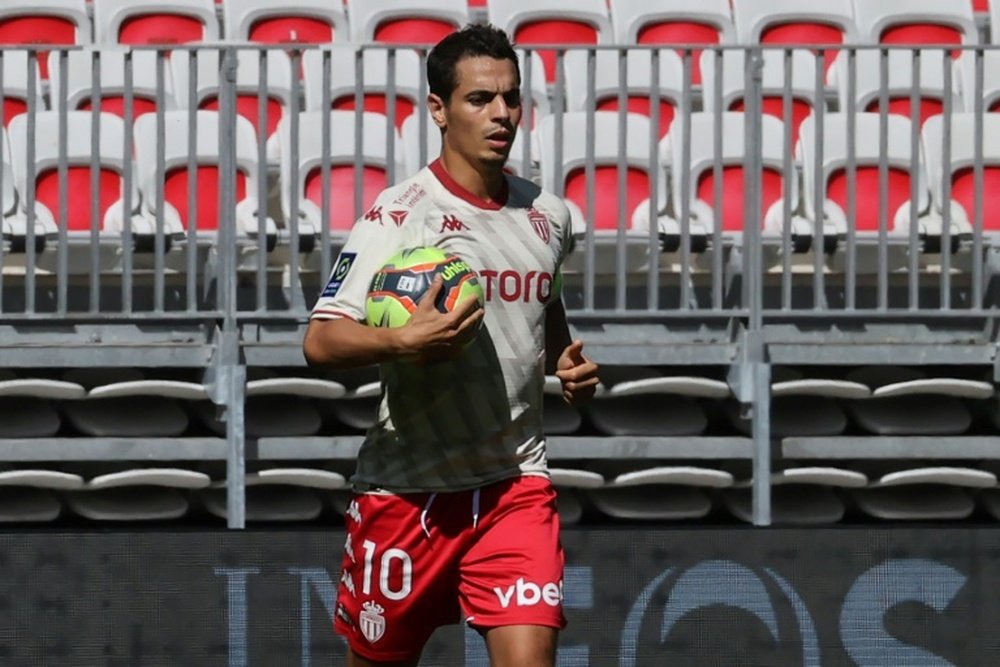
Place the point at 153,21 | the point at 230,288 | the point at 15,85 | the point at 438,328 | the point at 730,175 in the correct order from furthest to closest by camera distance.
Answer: the point at 153,21, the point at 15,85, the point at 730,175, the point at 230,288, the point at 438,328

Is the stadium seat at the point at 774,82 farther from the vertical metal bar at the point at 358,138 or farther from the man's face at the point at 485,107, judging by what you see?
the man's face at the point at 485,107

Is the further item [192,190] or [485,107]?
[192,190]

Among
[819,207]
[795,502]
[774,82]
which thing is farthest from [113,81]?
[795,502]

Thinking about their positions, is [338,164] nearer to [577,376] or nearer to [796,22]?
[796,22]

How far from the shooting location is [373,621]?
4160 millimetres

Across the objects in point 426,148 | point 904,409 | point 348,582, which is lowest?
point 348,582

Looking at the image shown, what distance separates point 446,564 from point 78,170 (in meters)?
4.17

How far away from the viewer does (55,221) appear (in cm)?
751

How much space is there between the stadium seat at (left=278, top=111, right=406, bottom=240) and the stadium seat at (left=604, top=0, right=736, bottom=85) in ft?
6.13

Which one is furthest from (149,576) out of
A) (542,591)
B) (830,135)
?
(830,135)

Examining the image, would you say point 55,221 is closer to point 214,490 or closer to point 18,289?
point 18,289

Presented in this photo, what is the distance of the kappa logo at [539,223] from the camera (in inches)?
162

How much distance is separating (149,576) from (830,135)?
370cm

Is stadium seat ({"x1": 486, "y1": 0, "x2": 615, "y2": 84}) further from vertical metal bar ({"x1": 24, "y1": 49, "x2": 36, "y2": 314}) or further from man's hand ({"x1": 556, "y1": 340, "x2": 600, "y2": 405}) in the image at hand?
man's hand ({"x1": 556, "y1": 340, "x2": 600, "y2": 405})
